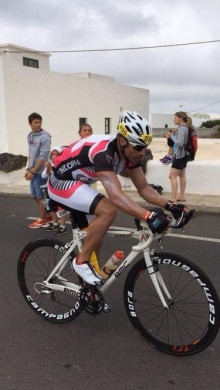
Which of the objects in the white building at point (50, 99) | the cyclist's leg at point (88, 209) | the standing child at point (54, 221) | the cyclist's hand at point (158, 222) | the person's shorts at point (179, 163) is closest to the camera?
the cyclist's hand at point (158, 222)

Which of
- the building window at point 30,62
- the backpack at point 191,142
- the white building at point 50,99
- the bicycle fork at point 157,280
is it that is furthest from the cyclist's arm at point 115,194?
the building window at point 30,62

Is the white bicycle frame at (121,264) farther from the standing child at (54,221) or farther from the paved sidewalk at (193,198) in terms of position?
the paved sidewalk at (193,198)

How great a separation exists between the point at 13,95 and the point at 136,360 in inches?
578

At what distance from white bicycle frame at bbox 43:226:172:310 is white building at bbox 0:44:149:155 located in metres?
12.9

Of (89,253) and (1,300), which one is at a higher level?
(89,253)

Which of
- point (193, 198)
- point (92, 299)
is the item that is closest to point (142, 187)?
point (92, 299)

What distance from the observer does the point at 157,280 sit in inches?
109

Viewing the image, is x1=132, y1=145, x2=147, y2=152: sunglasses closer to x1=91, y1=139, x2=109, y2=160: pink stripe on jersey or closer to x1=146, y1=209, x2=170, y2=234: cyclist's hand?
x1=91, y1=139, x2=109, y2=160: pink stripe on jersey

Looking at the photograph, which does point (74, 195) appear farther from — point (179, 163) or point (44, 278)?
point (179, 163)

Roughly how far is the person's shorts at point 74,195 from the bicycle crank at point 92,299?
0.64 m

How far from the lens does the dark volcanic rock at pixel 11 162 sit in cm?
1134

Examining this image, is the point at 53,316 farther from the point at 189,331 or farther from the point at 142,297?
the point at 189,331

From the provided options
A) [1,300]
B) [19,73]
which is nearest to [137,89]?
[19,73]

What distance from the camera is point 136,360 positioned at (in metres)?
2.79
